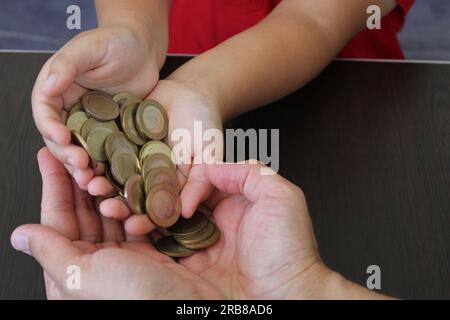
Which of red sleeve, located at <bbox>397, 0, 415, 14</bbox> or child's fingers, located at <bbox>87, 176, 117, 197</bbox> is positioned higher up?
red sleeve, located at <bbox>397, 0, 415, 14</bbox>

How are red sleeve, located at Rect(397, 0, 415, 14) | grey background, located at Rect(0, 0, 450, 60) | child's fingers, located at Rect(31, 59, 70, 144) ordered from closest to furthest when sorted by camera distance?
Result: child's fingers, located at Rect(31, 59, 70, 144) → red sleeve, located at Rect(397, 0, 415, 14) → grey background, located at Rect(0, 0, 450, 60)

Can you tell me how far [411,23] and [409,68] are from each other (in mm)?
1305

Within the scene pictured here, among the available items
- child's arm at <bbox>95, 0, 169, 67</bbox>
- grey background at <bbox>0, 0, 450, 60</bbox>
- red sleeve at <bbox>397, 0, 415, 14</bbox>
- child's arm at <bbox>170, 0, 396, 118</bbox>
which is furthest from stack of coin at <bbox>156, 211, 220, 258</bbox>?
grey background at <bbox>0, 0, 450, 60</bbox>

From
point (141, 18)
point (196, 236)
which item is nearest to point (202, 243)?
point (196, 236)

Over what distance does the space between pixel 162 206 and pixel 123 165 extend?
0.11 meters

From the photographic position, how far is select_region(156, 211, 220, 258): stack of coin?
0.90 metres

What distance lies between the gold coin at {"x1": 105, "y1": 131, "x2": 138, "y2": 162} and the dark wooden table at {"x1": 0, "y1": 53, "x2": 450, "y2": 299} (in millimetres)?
180

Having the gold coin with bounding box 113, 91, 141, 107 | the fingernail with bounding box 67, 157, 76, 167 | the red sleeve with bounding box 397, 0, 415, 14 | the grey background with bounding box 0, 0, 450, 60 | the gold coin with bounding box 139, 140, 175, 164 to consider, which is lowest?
the fingernail with bounding box 67, 157, 76, 167

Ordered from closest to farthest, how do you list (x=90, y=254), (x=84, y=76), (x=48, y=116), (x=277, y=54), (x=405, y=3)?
(x=90, y=254) < (x=48, y=116) < (x=84, y=76) < (x=277, y=54) < (x=405, y=3)

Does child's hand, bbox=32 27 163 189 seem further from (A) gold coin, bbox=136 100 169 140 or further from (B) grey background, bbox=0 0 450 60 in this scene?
(B) grey background, bbox=0 0 450 60

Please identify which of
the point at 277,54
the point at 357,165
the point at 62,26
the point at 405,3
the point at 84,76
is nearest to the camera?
the point at 84,76

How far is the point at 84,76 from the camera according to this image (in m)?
1.02

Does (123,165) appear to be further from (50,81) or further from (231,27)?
(231,27)
